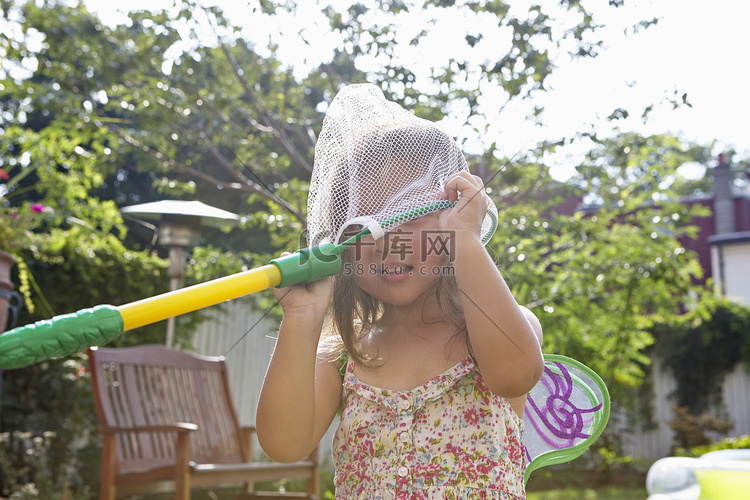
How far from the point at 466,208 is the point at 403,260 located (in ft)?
0.59

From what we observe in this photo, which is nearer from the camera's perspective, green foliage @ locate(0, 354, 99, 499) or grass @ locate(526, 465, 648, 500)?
green foliage @ locate(0, 354, 99, 499)

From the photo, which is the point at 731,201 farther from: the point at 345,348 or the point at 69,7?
the point at 345,348

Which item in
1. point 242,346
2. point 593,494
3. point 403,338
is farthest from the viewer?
point 242,346

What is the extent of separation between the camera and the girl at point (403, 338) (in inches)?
50.3

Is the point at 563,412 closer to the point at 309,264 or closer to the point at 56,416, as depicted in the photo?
the point at 309,264

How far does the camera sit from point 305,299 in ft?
4.20

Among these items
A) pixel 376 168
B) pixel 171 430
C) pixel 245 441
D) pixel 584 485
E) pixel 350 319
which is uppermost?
pixel 376 168

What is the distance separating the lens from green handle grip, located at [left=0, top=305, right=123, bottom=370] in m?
0.86

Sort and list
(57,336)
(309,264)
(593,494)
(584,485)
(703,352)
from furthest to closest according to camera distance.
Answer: (703,352) → (584,485) → (593,494) → (309,264) → (57,336)

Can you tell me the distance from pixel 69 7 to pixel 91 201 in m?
1.33

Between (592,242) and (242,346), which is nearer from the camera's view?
(592,242)

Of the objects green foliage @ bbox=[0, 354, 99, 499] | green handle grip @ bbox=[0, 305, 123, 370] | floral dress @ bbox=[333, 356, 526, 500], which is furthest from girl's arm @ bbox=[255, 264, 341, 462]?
green foliage @ bbox=[0, 354, 99, 499]

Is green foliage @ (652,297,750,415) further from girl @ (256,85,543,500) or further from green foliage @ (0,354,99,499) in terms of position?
girl @ (256,85,543,500)

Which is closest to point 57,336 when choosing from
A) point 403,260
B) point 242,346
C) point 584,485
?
point 403,260
